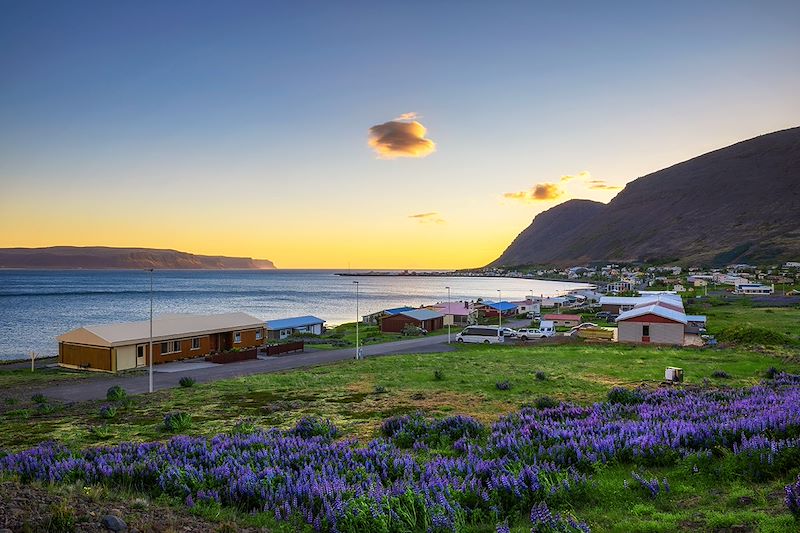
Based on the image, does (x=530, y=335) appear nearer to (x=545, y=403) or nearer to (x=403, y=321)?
(x=403, y=321)

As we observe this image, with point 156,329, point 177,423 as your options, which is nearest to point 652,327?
point 177,423

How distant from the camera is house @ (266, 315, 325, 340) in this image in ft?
244

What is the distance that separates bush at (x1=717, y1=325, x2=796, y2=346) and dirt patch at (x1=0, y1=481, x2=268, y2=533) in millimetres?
51224

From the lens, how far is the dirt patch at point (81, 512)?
6156mm

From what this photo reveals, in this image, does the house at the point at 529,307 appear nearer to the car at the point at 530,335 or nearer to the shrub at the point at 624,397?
the car at the point at 530,335

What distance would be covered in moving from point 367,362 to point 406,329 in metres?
36.6

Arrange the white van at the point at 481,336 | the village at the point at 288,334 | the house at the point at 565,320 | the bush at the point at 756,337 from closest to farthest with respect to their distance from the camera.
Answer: the village at the point at 288,334, the bush at the point at 756,337, the white van at the point at 481,336, the house at the point at 565,320

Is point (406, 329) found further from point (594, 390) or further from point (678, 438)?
point (678, 438)

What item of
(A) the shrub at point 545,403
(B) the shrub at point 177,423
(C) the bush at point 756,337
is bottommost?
(C) the bush at point 756,337

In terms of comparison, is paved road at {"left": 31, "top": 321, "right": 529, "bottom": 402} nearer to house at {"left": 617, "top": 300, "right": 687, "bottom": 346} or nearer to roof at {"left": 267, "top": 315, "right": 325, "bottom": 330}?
house at {"left": 617, "top": 300, "right": 687, "bottom": 346}

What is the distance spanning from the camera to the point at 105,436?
16828 mm

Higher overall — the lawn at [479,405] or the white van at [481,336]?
the lawn at [479,405]

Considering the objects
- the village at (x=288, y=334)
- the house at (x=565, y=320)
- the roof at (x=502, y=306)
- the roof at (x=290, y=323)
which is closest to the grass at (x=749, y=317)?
the village at (x=288, y=334)

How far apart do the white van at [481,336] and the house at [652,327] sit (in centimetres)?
1331
